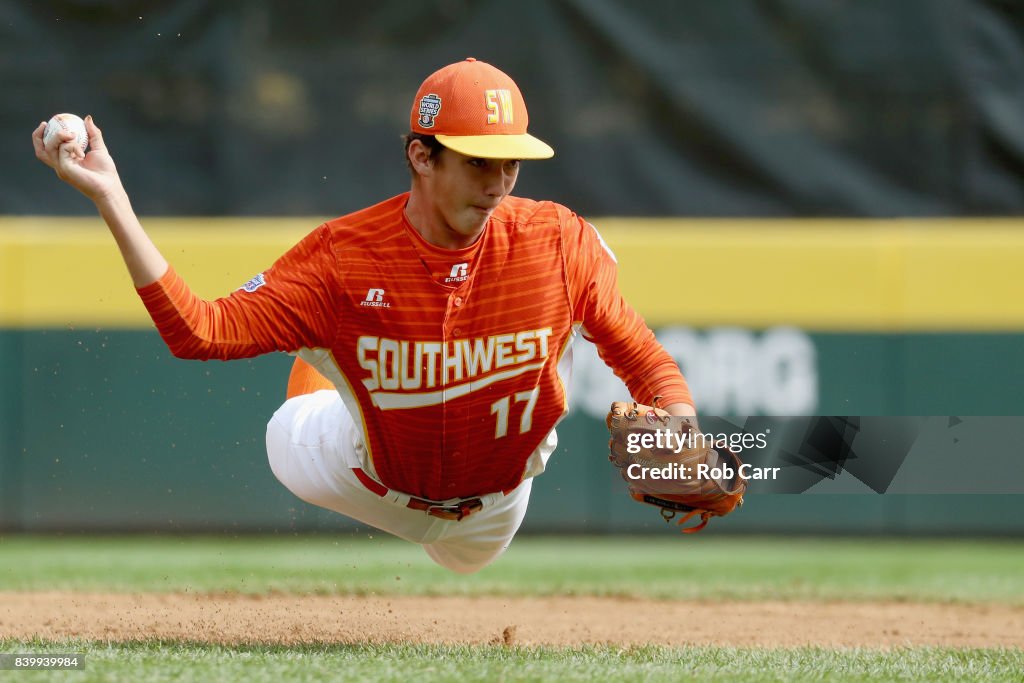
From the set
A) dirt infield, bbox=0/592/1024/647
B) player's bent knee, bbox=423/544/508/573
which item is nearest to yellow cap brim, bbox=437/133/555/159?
player's bent knee, bbox=423/544/508/573

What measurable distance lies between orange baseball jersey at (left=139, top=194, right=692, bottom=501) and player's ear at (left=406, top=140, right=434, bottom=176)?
15cm

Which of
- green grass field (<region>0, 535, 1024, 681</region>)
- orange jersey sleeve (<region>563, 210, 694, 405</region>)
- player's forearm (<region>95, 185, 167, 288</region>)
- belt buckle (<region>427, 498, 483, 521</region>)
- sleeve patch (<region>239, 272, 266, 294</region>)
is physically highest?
player's forearm (<region>95, 185, 167, 288</region>)

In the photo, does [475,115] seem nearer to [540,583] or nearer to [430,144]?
[430,144]

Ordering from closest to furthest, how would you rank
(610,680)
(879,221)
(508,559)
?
(610,680) → (508,559) → (879,221)

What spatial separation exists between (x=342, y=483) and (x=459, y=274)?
865mm

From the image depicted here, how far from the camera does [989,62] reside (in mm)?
6566

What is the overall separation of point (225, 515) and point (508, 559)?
137 centimetres

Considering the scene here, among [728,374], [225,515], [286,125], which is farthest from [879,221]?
[225,515]

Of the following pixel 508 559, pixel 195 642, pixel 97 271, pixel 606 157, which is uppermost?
pixel 606 157

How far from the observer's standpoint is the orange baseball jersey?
329 cm

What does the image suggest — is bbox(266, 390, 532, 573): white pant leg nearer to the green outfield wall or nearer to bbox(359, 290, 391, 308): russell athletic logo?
bbox(359, 290, 391, 308): russell athletic logo

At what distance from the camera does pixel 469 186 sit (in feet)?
10.5

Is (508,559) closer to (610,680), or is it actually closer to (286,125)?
(286,125)

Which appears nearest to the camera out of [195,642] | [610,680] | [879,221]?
[610,680]
